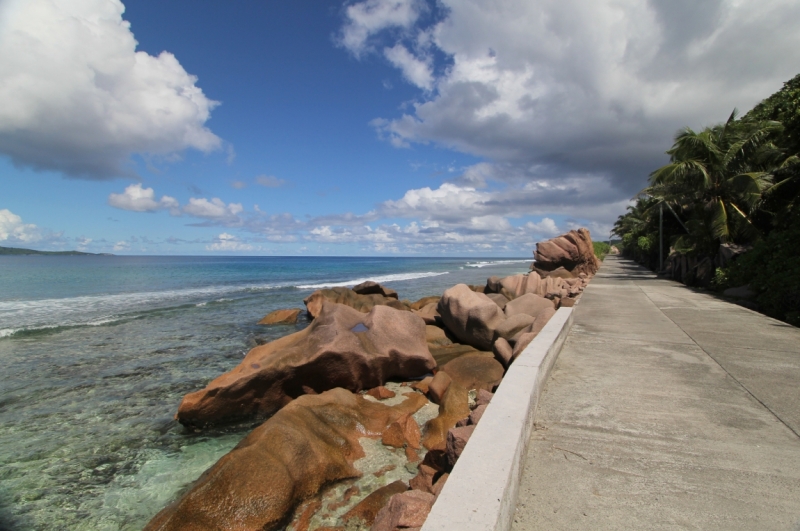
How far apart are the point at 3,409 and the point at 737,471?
1043cm

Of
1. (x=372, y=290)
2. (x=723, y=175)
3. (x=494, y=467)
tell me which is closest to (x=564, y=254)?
(x=723, y=175)

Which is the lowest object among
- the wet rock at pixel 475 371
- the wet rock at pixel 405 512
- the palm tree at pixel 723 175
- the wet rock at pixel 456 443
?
the wet rock at pixel 475 371

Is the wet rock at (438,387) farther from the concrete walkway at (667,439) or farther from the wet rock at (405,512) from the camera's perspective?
the wet rock at (405,512)

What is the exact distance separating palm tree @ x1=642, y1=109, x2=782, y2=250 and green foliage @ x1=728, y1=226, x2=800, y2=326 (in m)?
4.35

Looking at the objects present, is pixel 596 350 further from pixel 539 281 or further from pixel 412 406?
pixel 539 281

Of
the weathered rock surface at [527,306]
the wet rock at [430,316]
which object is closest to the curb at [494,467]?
the weathered rock surface at [527,306]

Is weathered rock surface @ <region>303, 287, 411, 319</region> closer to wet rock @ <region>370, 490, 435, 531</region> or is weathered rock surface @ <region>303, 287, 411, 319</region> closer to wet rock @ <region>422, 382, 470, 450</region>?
wet rock @ <region>422, 382, 470, 450</region>

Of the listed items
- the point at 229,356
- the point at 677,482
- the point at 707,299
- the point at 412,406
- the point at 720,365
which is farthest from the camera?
the point at 707,299

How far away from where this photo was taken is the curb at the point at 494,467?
2.07m

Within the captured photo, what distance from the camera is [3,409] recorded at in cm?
762

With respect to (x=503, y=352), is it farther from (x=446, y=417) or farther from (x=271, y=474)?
(x=271, y=474)

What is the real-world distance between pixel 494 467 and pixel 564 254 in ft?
81.2

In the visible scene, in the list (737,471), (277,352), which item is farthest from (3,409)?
(737,471)

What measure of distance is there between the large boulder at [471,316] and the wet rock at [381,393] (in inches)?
118
